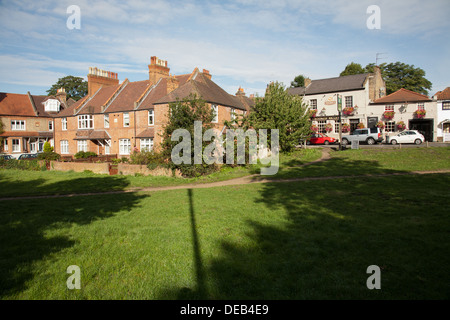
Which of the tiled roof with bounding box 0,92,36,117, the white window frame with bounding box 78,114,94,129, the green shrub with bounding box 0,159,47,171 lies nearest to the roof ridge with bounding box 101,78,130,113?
the white window frame with bounding box 78,114,94,129

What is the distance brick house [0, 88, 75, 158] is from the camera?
4631cm

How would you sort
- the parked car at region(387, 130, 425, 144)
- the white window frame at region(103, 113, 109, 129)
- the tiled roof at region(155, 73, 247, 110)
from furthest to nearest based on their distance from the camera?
the white window frame at region(103, 113, 109, 129), the parked car at region(387, 130, 425, 144), the tiled roof at region(155, 73, 247, 110)

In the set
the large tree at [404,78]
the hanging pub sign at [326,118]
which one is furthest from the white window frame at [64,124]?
the large tree at [404,78]

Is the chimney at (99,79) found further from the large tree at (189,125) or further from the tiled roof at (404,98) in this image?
the tiled roof at (404,98)

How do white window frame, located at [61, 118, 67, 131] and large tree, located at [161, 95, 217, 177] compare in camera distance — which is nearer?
large tree, located at [161, 95, 217, 177]

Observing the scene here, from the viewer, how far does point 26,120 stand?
4872 centimetres

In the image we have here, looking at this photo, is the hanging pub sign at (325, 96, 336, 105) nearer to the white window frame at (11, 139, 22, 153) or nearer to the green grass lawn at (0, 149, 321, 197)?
the green grass lawn at (0, 149, 321, 197)

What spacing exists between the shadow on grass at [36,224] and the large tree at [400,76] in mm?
57715

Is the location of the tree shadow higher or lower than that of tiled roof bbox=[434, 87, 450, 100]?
lower

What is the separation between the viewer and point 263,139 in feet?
84.8

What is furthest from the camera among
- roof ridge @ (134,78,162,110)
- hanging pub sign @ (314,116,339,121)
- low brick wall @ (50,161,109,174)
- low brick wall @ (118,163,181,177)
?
hanging pub sign @ (314,116,339,121)

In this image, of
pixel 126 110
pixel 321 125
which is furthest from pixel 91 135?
pixel 321 125

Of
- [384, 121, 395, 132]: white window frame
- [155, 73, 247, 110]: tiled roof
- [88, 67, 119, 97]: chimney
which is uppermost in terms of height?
[88, 67, 119, 97]: chimney

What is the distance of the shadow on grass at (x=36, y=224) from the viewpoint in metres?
5.80
